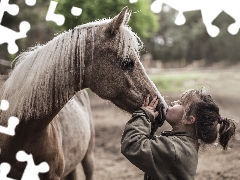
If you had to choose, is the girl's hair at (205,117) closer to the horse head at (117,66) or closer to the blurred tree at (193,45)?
the horse head at (117,66)

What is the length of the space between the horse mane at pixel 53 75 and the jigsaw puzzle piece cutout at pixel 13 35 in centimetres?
20

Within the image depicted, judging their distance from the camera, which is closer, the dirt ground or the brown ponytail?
the brown ponytail

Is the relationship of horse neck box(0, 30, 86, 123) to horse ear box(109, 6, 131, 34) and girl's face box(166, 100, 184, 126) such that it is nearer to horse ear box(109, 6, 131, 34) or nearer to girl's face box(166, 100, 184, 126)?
horse ear box(109, 6, 131, 34)

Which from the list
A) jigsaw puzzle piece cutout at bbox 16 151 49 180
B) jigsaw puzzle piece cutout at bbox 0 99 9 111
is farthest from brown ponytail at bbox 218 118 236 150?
jigsaw puzzle piece cutout at bbox 0 99 9 111

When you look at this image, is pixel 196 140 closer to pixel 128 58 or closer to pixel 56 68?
pixel 128 58

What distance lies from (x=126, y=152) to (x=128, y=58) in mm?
624

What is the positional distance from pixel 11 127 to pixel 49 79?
0.44 meters

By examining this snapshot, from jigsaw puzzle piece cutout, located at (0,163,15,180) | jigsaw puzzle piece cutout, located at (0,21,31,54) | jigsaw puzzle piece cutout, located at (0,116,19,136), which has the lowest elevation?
jigsaw puzzle piece cutout, located at (0,163,15,180)

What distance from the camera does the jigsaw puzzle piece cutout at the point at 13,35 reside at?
2434 mm

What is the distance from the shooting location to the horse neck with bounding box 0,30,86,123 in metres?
2.26

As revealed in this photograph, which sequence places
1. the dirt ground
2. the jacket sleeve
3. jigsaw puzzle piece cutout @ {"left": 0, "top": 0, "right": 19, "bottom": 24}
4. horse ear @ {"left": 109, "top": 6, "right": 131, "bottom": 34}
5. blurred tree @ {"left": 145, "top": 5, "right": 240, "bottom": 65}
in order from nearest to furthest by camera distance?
1. the jacket sleeve
2. horse ear @ {"left": 109, "top": 6, "right": 131, "bottom": 34}
3. jigsaw puzzle piece cutout @ {"left": 0, "top": 0, "right": 19, "bottom": 24}
4. the dirt ground
5. blurred tree @ {"left": 145, "top": 5, "right": 240, "bottom": 65}

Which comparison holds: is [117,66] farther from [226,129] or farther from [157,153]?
[226,129]

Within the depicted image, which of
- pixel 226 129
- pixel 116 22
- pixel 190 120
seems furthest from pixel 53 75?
pixel 226 129

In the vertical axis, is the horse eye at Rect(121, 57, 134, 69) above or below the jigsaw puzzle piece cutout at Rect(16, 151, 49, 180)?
above
